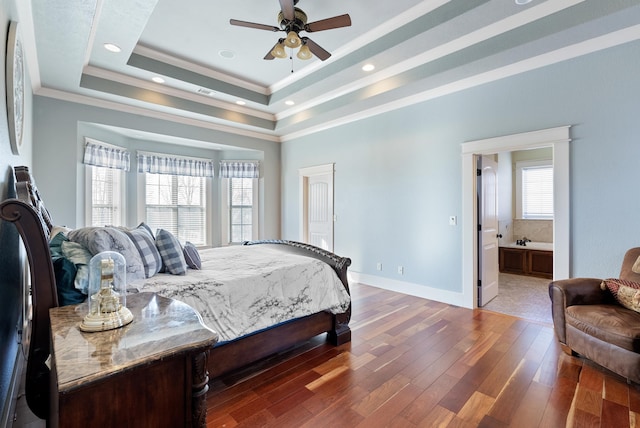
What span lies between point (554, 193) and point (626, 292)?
1228 mm

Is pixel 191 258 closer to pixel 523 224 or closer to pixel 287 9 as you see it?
pixel 287 9

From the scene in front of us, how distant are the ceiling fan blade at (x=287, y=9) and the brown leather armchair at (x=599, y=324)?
334cm

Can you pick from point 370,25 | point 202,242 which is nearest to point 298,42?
point 370,25

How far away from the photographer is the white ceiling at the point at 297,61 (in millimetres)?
2602

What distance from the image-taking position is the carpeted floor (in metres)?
3.61

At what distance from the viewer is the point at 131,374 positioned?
35.0 inches

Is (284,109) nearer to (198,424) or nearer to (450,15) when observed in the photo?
(450,15)

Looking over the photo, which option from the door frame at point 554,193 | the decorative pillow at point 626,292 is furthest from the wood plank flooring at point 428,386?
the door frame at point 554,193

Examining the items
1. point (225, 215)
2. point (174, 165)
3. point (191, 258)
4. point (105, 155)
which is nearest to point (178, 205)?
point (174, 165)

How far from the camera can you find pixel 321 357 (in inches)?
101

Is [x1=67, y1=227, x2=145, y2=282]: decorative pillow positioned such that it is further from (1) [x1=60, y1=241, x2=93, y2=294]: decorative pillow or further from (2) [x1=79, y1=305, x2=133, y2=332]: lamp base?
(2) [x1=79, y1=305, x2=133, y2=332]: lamp base

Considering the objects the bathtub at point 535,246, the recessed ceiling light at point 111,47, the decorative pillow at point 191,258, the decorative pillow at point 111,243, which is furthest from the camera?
the bathtub at point 535,246

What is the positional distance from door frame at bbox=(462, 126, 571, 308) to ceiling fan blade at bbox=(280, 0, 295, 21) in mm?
2588

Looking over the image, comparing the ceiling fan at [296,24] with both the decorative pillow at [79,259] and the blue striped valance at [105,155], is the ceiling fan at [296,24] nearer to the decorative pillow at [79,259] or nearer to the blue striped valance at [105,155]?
the decorative pillow at [79,259]
